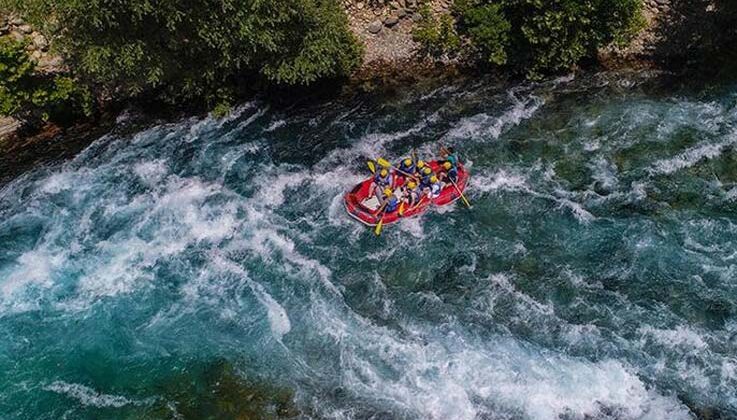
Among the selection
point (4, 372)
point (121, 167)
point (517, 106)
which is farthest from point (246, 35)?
point (4, 372)

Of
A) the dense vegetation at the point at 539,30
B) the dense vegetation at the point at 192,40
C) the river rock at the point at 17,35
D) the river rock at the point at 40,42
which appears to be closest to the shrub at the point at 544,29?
the dense vegetation at the point at 539,30

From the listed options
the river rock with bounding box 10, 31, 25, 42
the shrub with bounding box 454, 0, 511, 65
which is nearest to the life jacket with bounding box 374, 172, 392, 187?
the shrub with bounding box 454, 0, 511, 65

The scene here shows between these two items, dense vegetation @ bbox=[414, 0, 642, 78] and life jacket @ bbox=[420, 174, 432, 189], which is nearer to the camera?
life jacket @ bbox=[420, 174, 432, 189]

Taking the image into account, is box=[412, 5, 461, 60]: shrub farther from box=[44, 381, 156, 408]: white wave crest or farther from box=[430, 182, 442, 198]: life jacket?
box=[44, 381, 156, 408]: white wave crest

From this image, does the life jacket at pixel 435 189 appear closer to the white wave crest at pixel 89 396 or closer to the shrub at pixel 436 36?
the shrub at pixel 436 36

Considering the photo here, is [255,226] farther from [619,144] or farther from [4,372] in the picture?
[619,144]

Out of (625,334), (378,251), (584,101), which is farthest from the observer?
(584,101)
